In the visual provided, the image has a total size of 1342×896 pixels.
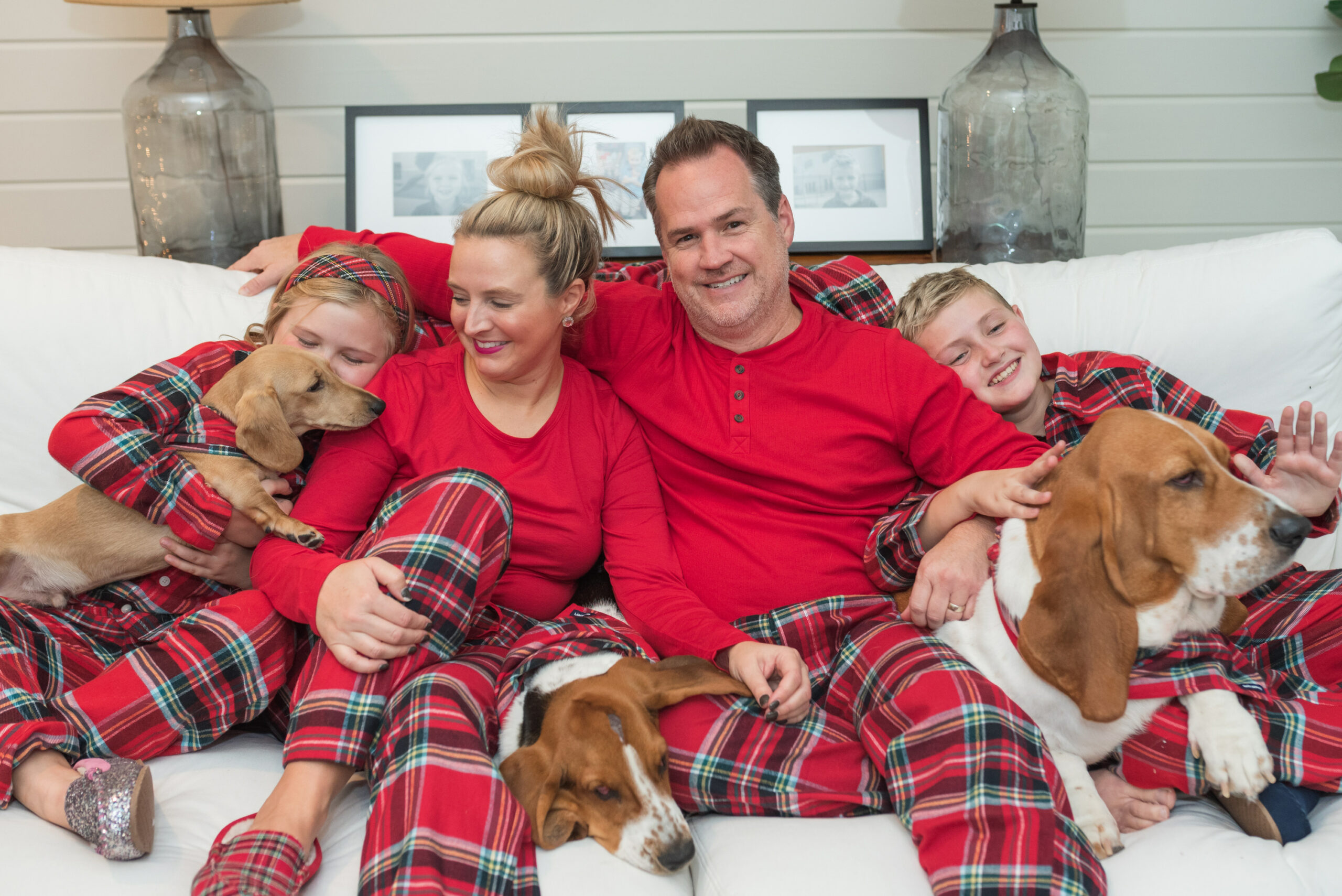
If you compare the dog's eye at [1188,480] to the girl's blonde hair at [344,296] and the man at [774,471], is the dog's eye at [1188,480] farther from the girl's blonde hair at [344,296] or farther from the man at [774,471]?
the girl's blonde hair at [344,296]

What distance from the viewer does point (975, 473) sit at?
69.1 inches

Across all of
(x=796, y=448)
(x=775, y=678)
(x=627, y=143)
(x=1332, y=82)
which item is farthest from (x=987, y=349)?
(x=1332, y=82)

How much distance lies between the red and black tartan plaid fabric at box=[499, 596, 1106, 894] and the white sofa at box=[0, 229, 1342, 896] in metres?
0.06

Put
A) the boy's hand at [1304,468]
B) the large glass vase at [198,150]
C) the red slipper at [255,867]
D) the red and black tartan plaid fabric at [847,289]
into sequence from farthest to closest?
the large glass vase at [198,150], the red and black tartan plaid fabric at [847,289], the boy's hand at [1304,468], the red slipper at [255,867]

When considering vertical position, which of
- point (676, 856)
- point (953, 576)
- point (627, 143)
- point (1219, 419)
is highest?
point (627, 143)

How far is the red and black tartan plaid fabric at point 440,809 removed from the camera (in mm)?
1328

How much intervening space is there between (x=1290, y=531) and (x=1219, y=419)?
683mm

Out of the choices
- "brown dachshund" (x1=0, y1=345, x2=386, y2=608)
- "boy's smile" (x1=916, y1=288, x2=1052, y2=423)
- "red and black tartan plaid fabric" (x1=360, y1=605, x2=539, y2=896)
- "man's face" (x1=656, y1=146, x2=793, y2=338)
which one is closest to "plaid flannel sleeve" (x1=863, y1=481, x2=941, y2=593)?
"boy's smile" (x1=916, y1=288, x2=1052, y2=423)

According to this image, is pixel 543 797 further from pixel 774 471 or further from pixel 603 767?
pixel 774 471

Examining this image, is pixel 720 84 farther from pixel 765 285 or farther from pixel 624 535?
pixel 624 535

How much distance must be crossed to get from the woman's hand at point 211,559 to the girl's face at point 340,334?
39 centimetres

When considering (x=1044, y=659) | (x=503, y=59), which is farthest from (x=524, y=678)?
(x=503, y=59)

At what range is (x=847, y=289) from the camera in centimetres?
225

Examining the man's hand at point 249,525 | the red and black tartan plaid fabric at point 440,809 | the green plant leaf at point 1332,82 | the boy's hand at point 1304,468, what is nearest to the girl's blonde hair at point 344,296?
the man's hand at point 249,525
